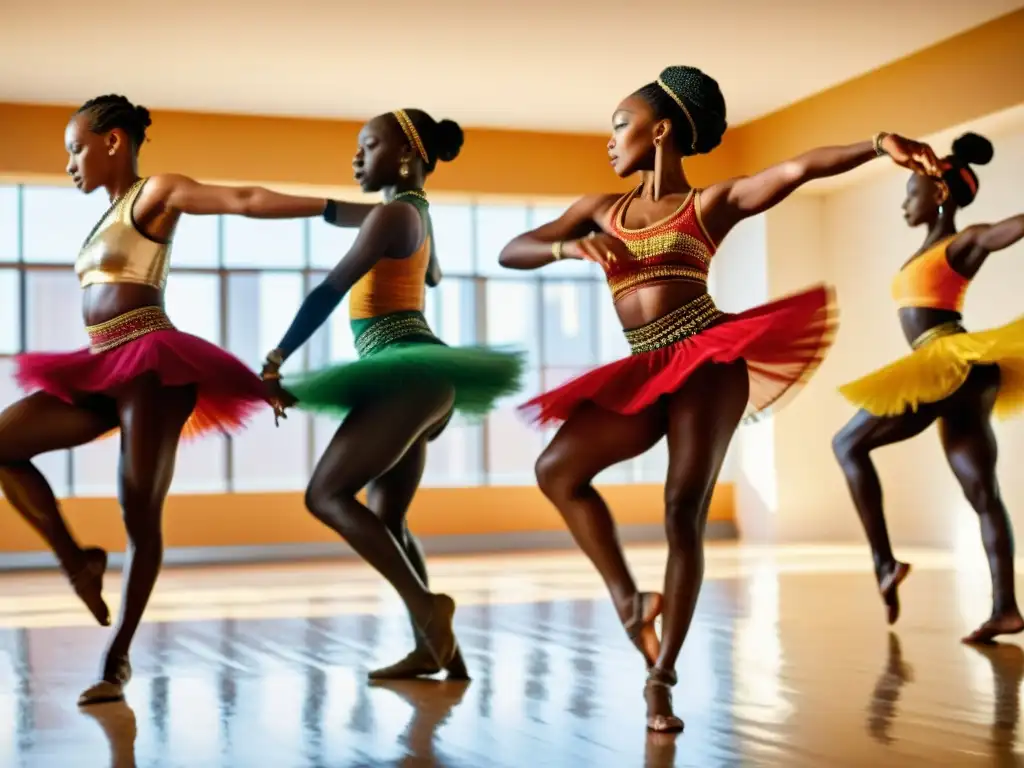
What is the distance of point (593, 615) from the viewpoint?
5.52 metres

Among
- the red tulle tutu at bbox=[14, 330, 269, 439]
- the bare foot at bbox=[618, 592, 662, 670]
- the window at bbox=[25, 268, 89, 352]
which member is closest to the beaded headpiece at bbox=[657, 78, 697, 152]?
the bare foot at bbox=[618, 592, 662, 670]

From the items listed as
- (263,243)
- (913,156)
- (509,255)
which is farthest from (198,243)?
(913,156)

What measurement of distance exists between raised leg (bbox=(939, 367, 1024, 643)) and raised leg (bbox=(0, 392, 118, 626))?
272 cm

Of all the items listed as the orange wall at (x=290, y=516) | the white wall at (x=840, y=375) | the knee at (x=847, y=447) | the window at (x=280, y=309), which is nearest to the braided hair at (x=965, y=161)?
the knee at (x=847, y=447)

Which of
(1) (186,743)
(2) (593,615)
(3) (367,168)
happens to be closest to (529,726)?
(1) (186,743)

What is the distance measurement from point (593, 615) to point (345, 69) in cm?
418

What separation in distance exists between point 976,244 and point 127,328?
2794 millimetres

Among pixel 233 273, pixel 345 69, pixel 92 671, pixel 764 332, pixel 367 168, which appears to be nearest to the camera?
pixel 764 332

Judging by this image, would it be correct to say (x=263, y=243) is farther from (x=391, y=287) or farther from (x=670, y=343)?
(x=670, y=343)

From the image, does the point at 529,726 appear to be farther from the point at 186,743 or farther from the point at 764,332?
the point at 764,332

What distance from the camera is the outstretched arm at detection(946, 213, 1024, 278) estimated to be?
4543 mm

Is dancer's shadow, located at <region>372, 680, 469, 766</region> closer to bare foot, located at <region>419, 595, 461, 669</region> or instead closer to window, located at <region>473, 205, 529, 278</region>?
bare foot, located at <region>419, 595, 461, 669</region>

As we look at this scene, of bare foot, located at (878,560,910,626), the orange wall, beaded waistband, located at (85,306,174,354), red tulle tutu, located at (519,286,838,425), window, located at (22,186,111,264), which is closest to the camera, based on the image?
red tulle tutu, located at (519,286,838,425)

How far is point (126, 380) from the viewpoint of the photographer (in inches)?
139
